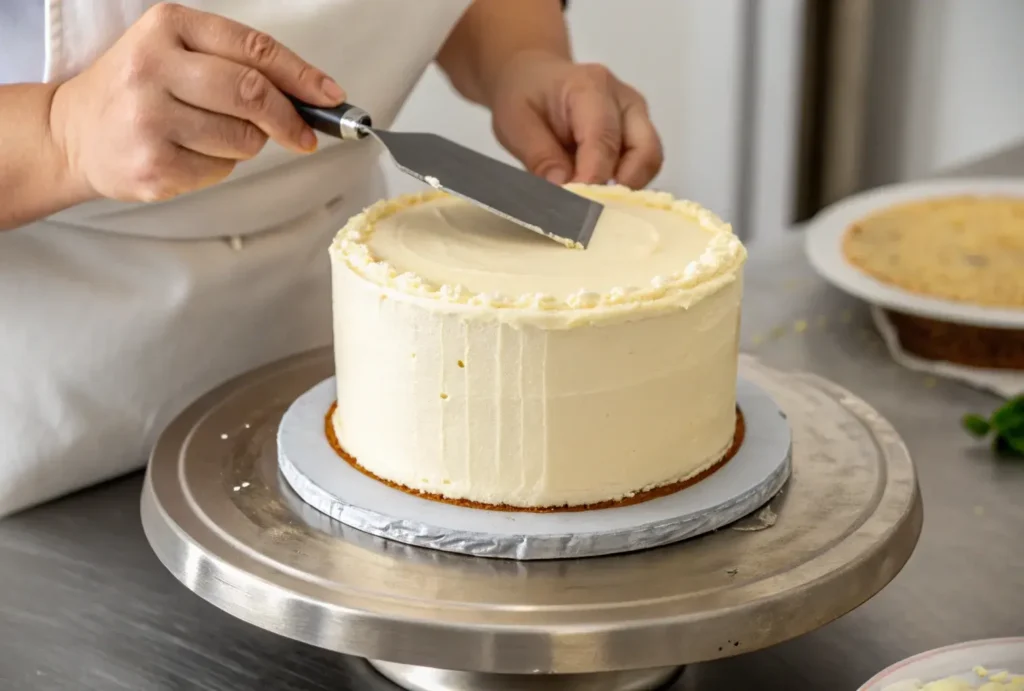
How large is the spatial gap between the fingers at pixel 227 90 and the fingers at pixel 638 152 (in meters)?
0.42

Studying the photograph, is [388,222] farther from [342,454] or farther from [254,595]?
[254,595]

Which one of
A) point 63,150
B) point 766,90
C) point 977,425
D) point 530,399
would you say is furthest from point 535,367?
point 766,90

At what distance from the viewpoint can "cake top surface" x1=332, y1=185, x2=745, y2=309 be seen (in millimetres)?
796

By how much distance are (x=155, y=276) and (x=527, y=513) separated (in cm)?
44

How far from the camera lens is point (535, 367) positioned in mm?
→ 773

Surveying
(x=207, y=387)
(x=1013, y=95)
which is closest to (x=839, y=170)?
(x=1013, y=95)

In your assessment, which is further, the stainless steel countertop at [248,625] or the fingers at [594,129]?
the fingers at [594,129]

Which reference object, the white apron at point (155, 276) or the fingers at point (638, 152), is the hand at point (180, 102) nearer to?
the white apron at point (155, 276)

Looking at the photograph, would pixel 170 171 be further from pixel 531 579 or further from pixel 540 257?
pixel 531 579

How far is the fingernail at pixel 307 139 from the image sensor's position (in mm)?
841

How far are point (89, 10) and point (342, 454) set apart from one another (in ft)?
1.33

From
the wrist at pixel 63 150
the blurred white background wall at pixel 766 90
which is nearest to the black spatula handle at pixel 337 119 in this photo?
the wrist at pixel 63 150

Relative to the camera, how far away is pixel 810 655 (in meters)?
0.84

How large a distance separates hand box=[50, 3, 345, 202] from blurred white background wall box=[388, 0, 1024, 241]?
6.16 ft
